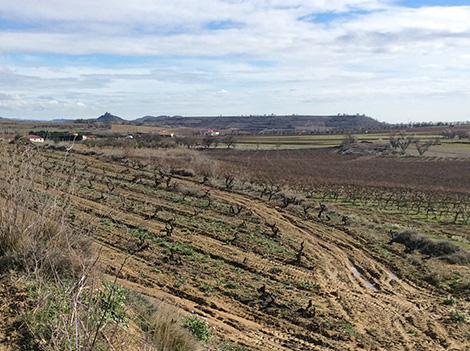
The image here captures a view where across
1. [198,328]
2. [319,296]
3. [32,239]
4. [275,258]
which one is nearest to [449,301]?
[319,296]

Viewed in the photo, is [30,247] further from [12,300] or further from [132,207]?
[132,207]

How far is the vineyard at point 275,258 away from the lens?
9945mm

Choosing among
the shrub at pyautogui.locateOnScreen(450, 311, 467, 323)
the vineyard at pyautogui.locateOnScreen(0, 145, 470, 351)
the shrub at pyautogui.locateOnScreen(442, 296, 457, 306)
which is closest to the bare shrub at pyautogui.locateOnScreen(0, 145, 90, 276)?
the vineyard at pyautogui.locateOnScreen(0, 145, 470, 351)

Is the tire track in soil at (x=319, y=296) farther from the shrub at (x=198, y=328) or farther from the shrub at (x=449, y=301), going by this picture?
the shrub at (x=198, y=328)

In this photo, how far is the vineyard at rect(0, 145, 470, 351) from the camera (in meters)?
9.95

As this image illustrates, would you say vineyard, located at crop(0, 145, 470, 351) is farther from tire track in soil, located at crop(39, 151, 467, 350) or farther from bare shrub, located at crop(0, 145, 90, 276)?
bare shrub, located at crop(0, 145, 90, 276)

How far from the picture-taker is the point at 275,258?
15523 millimetres

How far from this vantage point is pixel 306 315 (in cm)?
1081

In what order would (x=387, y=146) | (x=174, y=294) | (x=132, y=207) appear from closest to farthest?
(x=174, y=294) → (x=132, y=207) → (x=387, y=146)

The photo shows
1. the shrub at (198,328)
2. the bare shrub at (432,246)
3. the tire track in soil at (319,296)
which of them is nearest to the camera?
the shrub at (198,328)

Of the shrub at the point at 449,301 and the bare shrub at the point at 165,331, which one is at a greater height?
the bare shrub at the point at 165,331

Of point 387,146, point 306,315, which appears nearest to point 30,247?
point 306,315

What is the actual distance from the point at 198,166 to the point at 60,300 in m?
38.2

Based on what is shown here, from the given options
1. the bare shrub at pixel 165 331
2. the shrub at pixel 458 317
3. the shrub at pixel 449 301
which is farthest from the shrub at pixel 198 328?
the shrub at pixel 449 301
